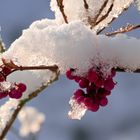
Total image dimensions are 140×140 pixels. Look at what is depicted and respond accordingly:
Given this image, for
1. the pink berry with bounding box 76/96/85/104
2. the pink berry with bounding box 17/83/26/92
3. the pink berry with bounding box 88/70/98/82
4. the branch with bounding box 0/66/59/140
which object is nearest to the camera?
the pink berry with bounding box 88/70/98/82

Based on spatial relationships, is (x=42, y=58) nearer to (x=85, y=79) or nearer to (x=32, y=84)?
(x=85, y=79)

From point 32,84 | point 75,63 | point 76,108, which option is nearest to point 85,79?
point 75,63

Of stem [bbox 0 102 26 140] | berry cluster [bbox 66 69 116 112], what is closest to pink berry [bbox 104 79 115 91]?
berry cluster [bbox 66 69 116 112]

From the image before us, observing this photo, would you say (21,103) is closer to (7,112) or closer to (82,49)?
(7,112)

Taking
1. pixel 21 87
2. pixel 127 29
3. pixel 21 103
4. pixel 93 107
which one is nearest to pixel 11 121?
pixel 21 103

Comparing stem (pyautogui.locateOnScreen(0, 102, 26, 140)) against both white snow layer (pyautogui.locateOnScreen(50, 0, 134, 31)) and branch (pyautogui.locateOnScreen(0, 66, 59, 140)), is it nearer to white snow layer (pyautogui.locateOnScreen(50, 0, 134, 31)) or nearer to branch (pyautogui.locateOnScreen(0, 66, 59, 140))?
branch (pyautogui.locateOnScreen(0, 66, 59, 140))

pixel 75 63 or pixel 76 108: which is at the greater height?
pixel 75 63
